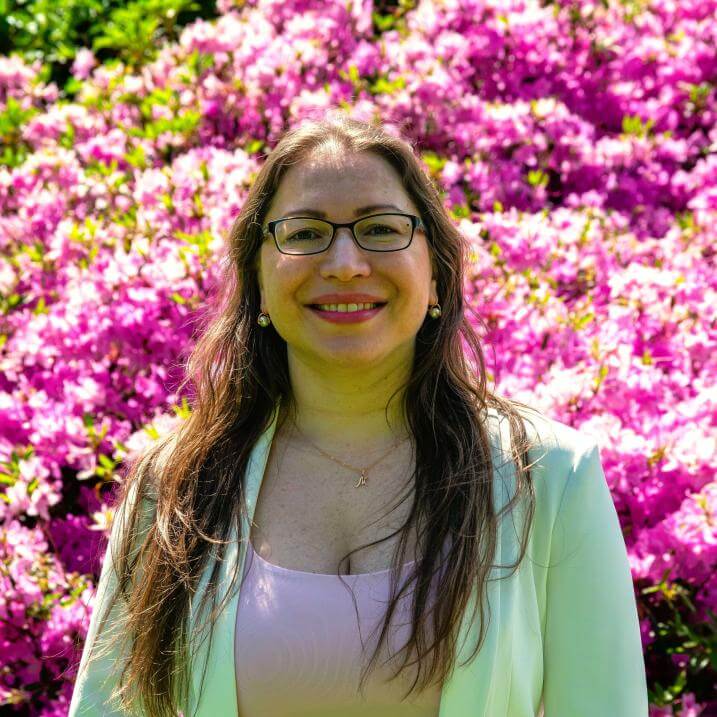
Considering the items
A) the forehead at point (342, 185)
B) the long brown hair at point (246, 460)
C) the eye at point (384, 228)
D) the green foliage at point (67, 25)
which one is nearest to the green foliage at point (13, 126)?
the green foliage at point (67, 25)

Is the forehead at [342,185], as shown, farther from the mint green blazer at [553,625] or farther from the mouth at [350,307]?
the mint green blazer at [553,625]

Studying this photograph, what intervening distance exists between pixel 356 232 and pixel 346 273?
84 mm

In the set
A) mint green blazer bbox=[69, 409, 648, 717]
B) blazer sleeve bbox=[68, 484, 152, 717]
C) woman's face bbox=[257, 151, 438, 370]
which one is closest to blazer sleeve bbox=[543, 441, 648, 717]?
mint green blazer bbox=[69, 409, 648, 717]

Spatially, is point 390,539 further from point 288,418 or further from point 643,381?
point 643,381

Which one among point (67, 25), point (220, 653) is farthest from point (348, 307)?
point (67, 25)

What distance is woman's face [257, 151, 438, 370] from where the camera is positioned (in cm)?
184

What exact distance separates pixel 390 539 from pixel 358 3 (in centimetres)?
315

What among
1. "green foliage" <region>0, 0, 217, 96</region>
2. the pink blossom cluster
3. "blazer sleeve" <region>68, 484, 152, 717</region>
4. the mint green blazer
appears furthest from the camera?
"green foliage" <region>0, 0, 217, 96</region>

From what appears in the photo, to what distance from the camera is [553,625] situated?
1.79m

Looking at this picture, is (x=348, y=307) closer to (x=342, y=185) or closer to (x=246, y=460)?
(x=342, y=185)

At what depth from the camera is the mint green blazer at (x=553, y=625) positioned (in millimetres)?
1752

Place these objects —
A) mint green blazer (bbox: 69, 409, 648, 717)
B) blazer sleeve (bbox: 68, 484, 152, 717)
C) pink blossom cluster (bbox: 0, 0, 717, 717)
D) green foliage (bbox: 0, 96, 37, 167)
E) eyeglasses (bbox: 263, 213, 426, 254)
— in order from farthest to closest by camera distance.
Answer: green foliage (bbox: 0, 96, 37, 167), pink blossom cluster (bbox: 0, 0, 717, 717), blazer sleeve (bbox: 68, 484, 152, 717), eyeglasses (bbox: 263, 213, 426, 254), mint green blazer (bbox: 69, 409, 648, 717)

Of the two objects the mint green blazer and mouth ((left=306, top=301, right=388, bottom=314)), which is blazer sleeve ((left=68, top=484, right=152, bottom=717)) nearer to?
the mint green blazer

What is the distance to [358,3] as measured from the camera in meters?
4.52
